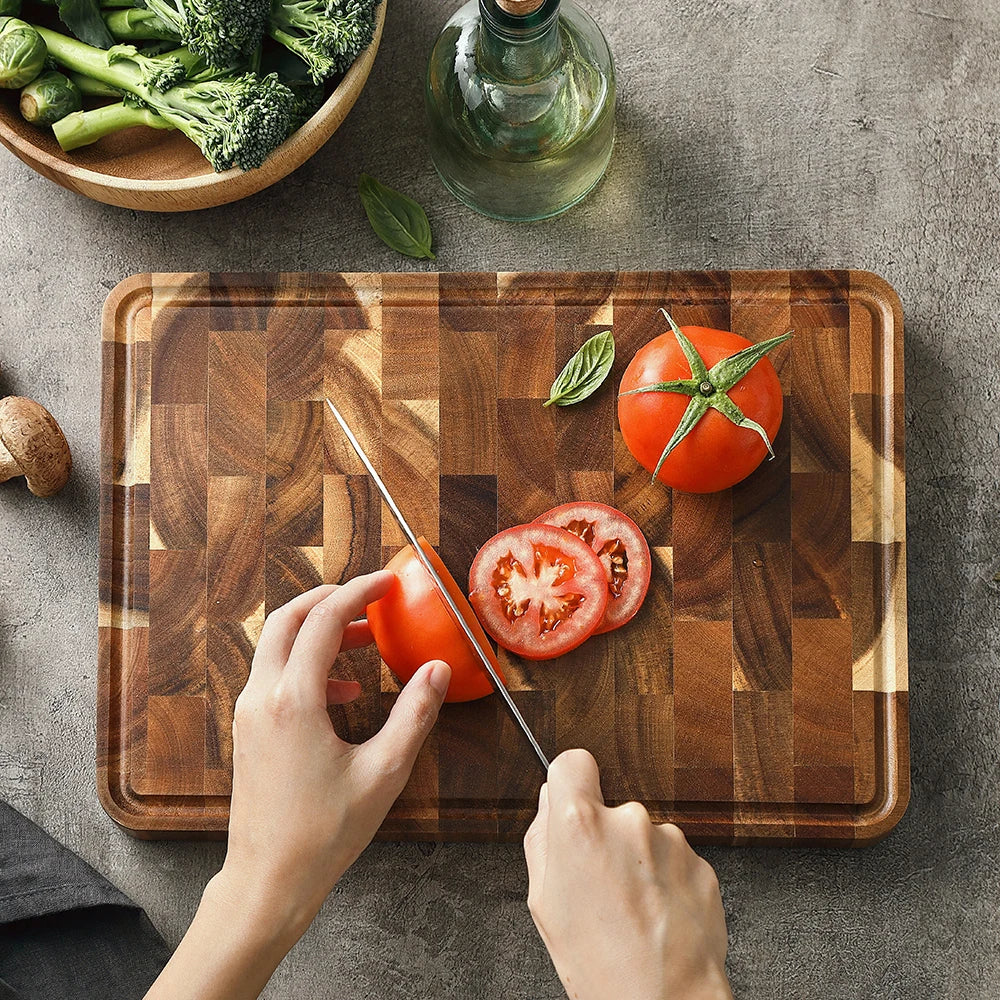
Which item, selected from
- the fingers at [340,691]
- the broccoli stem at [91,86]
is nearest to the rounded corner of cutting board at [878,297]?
the fingers at [340,691]

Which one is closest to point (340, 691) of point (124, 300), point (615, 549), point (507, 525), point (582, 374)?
point (507, 525)

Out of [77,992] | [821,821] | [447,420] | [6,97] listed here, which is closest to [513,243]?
[447,420]

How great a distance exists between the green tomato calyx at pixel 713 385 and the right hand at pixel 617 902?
1.74 ft

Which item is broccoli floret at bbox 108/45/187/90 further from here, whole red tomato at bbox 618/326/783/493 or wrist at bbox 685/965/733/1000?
wrist at bbox 685/965/733/1000

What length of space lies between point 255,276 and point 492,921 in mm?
1178

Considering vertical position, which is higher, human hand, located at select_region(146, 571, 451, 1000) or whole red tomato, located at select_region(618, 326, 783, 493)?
whole red tomato, located at select_region(618, 326, 783, 493)

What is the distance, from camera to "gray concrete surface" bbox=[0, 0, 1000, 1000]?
1635 millimetres

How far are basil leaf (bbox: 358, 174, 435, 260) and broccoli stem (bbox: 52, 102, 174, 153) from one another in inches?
13.9

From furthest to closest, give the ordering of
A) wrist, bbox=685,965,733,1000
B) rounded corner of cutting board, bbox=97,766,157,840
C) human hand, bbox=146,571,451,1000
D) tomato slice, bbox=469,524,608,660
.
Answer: rounded corner of cutting board, bbox=97,766,157,840
tomato slice, bbox=469,524,608,660
human hand, bbox=146,571,451,1000
wrist, bbox=685,965,733,1000

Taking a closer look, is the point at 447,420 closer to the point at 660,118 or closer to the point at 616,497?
the point at 616,497

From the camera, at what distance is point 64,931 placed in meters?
1.64

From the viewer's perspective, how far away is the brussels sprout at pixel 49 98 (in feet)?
5.00

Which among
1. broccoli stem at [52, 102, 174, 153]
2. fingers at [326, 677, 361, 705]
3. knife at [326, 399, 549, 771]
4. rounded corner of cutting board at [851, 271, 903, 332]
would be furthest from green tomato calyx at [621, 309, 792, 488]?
broccoli stem at [52, 102, 174, 153]

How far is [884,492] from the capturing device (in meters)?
1.58
